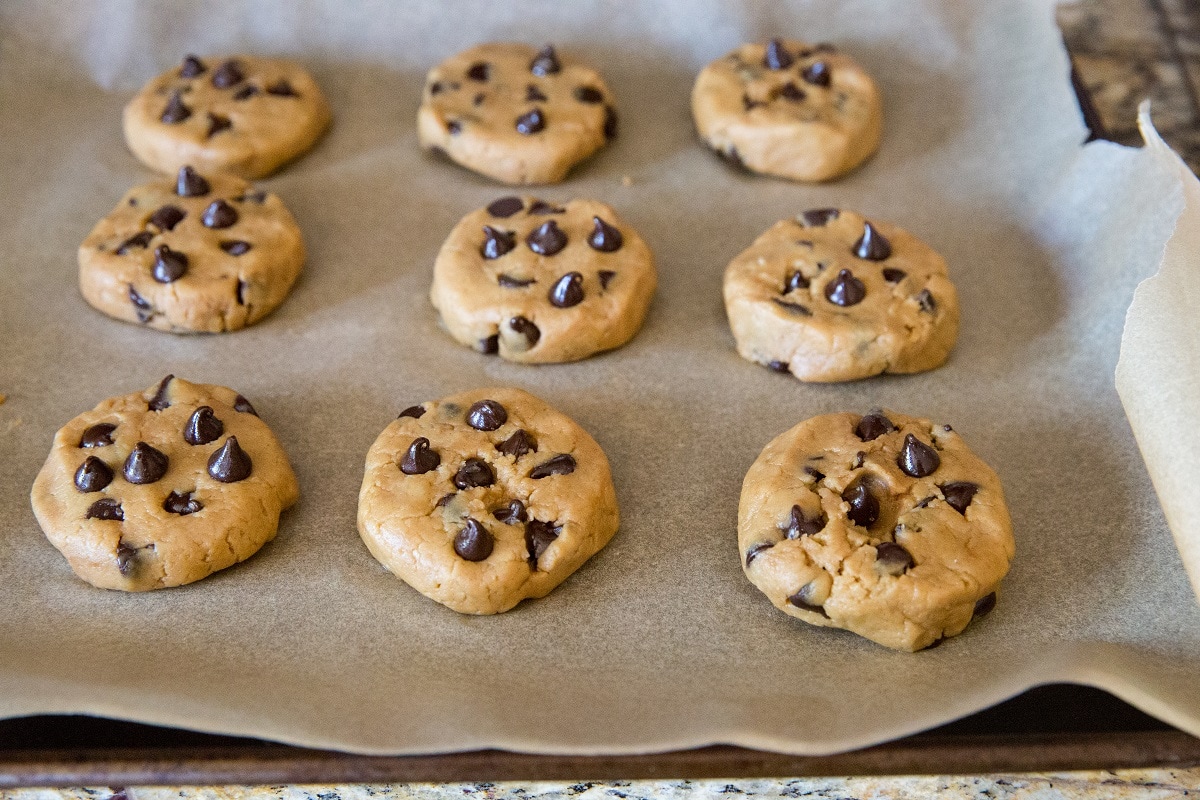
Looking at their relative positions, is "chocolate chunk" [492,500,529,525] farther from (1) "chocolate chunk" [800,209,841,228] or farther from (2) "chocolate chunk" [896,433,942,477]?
(1) "chocolate chunk" [800,209,841,228]

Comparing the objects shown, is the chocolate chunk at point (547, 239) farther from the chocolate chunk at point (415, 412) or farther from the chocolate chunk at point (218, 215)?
the chocolate chunk at point (218, 215)

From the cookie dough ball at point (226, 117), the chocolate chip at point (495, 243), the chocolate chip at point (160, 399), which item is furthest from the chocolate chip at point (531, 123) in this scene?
the chocolate chip at point (160, 399)

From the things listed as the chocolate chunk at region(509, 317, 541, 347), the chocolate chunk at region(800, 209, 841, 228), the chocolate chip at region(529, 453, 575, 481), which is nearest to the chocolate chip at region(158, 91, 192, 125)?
the chocolate chunk at region(509, 317, 541, 347)

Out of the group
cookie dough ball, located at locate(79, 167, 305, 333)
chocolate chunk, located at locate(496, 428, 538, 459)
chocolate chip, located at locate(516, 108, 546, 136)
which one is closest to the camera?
chocolate chunk, located at locate(496, 428, 538, 459)

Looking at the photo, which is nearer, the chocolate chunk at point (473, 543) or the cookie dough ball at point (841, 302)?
the chocolate chunk at point (473, 543)

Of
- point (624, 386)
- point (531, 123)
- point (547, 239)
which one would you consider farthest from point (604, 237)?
point (531, 123)

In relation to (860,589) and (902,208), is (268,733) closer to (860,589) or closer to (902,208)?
(860,589)
